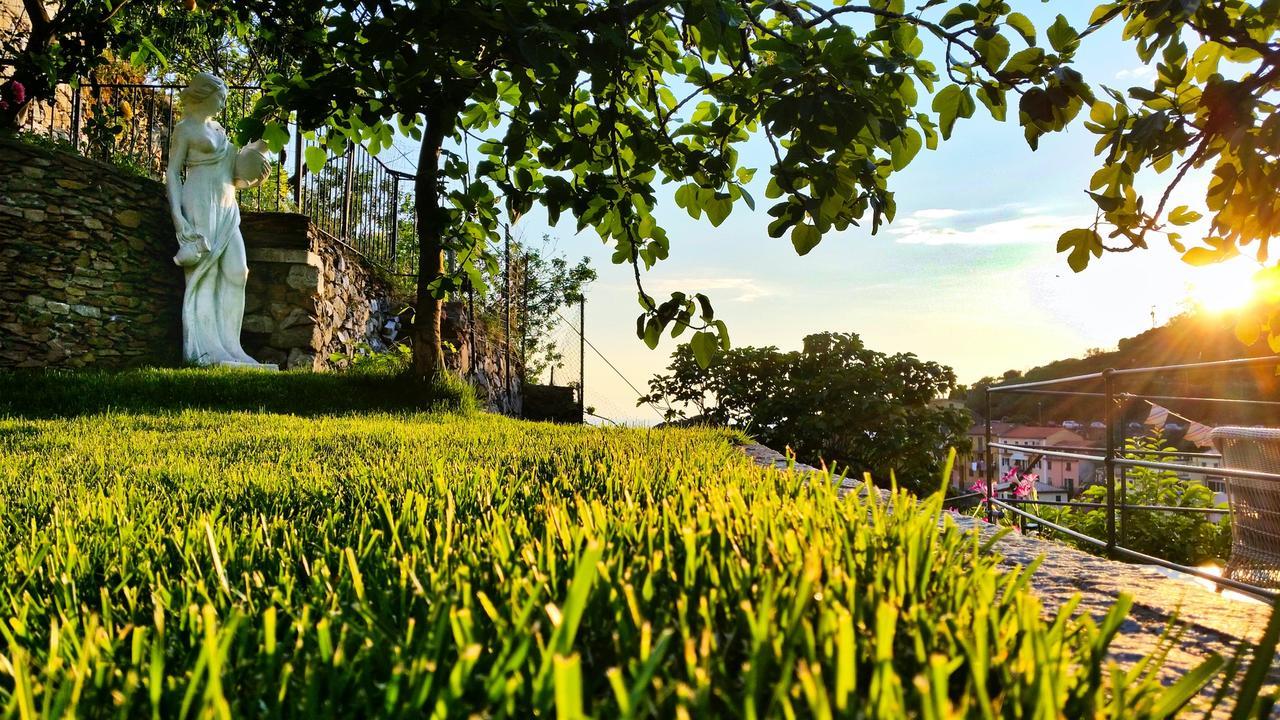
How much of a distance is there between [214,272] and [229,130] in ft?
11.0

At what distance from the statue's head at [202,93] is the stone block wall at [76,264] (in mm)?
1293

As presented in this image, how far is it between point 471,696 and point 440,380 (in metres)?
6.70

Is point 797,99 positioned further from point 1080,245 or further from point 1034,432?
point 1034,432

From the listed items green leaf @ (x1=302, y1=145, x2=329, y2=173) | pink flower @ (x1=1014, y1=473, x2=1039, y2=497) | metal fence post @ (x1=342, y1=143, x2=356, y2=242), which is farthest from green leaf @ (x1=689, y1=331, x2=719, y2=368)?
metal fence post @ (x1=342, y1=143, x2=356, y2=242)

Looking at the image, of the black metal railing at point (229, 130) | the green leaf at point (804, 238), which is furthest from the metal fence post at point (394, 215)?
the green leaf at point (804, 238)

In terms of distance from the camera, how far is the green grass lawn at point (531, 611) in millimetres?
703

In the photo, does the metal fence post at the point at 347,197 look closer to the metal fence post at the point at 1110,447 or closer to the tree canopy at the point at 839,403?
the tree canopy at the point at 839,403

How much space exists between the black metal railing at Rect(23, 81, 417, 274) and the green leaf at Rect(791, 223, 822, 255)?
27.3 ft

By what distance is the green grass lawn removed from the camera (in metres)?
0.70

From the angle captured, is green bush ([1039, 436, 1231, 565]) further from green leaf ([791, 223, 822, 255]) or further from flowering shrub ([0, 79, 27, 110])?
flowering shrub ([0, 79, 27, 110])

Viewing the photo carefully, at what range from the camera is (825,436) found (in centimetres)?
1050

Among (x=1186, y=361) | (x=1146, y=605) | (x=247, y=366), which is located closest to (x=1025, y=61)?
(x=1146, y=605)

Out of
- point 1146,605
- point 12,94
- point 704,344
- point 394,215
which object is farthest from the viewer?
point 394,215

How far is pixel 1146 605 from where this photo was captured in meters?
1.67
